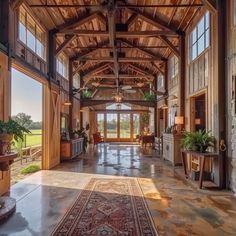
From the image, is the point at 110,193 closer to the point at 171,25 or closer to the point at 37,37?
the point at 37,37

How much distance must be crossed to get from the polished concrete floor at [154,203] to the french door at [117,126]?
41.2 feet

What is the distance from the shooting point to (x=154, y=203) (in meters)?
4.22

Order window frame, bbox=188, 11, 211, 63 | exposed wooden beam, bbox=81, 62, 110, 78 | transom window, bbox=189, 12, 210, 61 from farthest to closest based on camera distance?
exposed wooden beam, bbox=81, 62, 110, 78
transom window, bbox=189, 12, 210, 61
window frame, bbox=188, 11, 211, 63

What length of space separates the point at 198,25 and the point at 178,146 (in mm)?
3688

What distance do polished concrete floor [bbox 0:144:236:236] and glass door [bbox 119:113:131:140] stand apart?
41.4ft

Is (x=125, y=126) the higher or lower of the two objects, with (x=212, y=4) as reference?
lower

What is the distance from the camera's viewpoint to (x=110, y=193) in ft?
15.9

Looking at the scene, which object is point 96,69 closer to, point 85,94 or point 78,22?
point 85,94

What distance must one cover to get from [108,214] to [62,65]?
7925 mm

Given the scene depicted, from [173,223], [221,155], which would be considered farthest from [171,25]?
[173,223]

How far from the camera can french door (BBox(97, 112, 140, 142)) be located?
1952 centimetres

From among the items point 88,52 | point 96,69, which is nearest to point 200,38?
point 88,52

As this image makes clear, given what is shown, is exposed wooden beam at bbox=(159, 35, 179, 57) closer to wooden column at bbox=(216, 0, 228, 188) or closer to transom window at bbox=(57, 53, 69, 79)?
wooden column at bbox=(216, 0, 228, 188)

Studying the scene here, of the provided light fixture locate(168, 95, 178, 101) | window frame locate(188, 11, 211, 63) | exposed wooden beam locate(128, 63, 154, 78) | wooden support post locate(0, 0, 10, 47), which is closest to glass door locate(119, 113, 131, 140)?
exposed wooden beam locate(128, 63, 154, 78)
